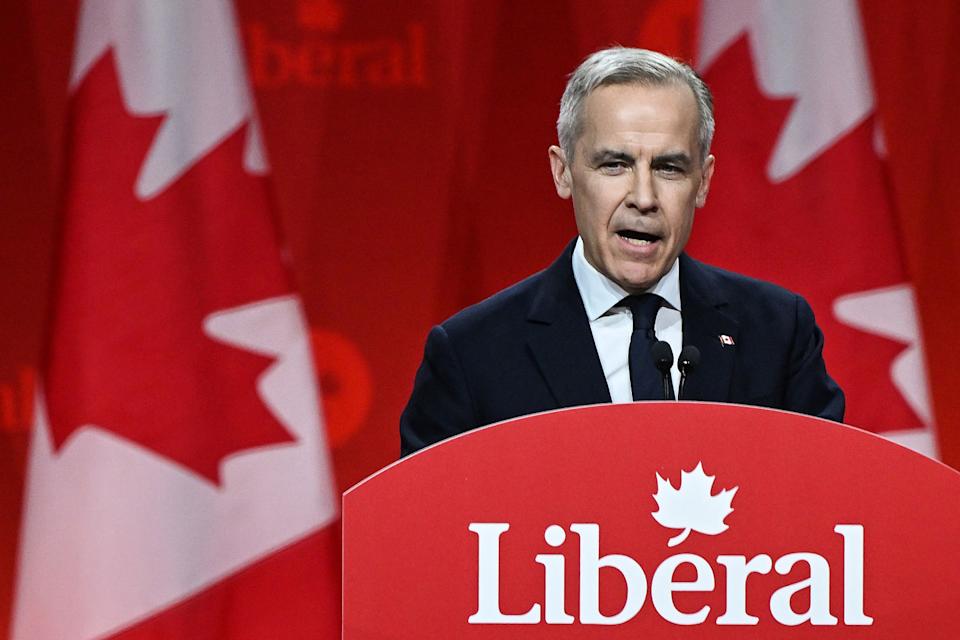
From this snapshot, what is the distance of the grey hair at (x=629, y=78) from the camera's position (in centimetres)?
128

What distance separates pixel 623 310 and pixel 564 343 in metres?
0.09

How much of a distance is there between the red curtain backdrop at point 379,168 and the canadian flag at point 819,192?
3.4 inches

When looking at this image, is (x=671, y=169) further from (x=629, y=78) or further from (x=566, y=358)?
(x=566, y=358)

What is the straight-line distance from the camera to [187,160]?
107 inches

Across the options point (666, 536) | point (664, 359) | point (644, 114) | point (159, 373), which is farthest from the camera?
point (159, 373)

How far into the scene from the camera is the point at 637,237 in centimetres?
136

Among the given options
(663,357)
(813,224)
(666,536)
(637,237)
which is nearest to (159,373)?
(813,224)

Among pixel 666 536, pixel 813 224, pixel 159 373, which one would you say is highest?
pixel 813 224

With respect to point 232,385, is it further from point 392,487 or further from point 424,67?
point 392,487

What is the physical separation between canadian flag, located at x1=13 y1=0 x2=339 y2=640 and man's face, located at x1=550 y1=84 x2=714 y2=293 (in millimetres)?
1460

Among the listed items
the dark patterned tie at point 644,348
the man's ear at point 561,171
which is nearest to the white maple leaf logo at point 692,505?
the dark patterned tie at point 644,348

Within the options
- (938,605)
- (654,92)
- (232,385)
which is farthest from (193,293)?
(938,605)

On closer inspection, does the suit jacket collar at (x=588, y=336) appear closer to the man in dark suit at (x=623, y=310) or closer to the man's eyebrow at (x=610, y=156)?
the man in dark suit at (x=623, y=310)

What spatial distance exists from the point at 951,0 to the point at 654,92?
1.90 m
